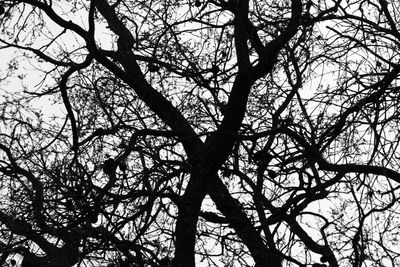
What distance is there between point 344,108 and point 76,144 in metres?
2.49

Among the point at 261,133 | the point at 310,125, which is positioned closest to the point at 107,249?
the point at 261,133

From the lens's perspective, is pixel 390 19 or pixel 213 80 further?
pixel 213 80

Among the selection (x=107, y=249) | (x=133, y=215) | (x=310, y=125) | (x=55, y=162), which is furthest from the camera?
(x=55, y=162)

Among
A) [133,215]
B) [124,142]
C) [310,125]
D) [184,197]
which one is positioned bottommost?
[133,215]

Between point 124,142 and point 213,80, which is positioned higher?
point 213,80

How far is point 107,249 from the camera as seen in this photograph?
17.4 feet

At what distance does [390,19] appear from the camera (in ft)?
20.3

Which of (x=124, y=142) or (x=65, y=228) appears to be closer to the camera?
(x=65, y=228)

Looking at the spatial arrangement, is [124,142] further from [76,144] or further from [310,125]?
[310,125]

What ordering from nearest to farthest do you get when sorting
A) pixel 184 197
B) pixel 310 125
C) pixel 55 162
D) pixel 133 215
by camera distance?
pixel 133 215 → pixel 184 197 → pixel 310 125 → pixel 55 162

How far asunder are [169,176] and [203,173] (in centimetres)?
71

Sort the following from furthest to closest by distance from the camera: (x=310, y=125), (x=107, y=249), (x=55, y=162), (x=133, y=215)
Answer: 1. (x=55, y=162)
2. (x=310, y=125)
3. (x=133, y=215)
4. (x=107, y=249)

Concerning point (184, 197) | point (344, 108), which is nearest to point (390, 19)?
point (344, 108)

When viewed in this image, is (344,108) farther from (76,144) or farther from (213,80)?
(76,144)
